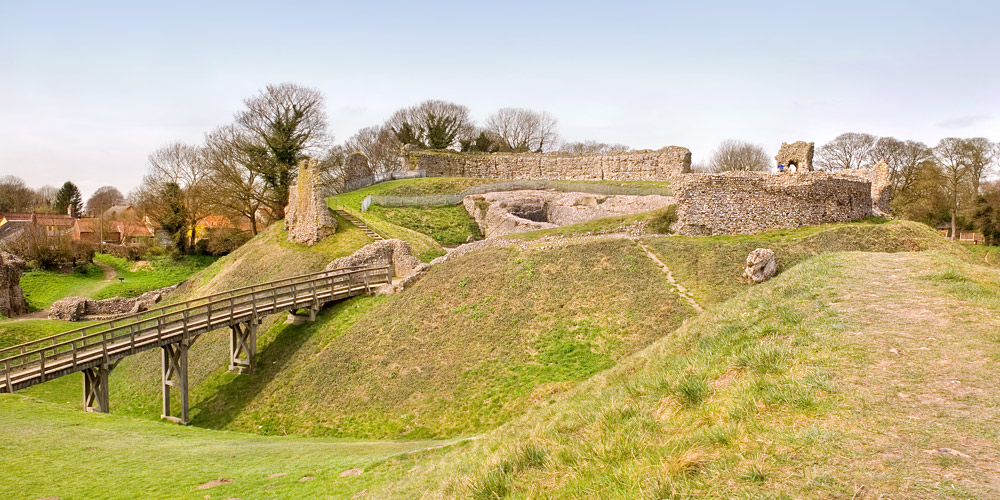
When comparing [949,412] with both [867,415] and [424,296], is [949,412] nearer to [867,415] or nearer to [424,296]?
[867,415]

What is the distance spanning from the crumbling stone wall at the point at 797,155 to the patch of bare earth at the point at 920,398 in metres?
28.0

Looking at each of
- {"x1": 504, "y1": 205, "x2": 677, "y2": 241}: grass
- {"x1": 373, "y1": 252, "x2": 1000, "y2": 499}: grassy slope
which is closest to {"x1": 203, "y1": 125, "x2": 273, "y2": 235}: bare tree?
{"x1": 504, "y1": 205, "x2": 677, "y2": 241}: grass

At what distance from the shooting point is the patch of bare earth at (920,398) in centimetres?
467

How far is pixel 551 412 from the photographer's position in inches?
428

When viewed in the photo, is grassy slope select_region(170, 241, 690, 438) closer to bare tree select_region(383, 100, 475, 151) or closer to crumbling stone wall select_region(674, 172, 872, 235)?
crumbling stone wall select_region(674, 172, 872, 235)

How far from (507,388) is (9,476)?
434 inches

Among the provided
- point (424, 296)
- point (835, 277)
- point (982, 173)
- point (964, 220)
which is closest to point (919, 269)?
point (835, 277)

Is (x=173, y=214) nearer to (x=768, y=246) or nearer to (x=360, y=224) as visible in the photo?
(x=360, y=224)

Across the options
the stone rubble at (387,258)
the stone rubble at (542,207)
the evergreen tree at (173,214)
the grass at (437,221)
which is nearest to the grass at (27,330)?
the stone rubble at (387,258)

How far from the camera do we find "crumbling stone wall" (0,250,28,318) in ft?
121

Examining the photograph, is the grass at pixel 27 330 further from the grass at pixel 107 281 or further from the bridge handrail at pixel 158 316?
the grass at pixel 107 281

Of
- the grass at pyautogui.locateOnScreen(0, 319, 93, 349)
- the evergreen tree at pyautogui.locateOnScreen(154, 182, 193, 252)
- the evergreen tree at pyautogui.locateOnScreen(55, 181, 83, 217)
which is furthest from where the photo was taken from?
the evergreen tree at pyautogui.locateOnScreen(55, 181, 83, 217)

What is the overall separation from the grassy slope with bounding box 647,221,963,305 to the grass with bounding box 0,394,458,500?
1187 cm

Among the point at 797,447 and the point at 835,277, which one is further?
the point at 835,277
